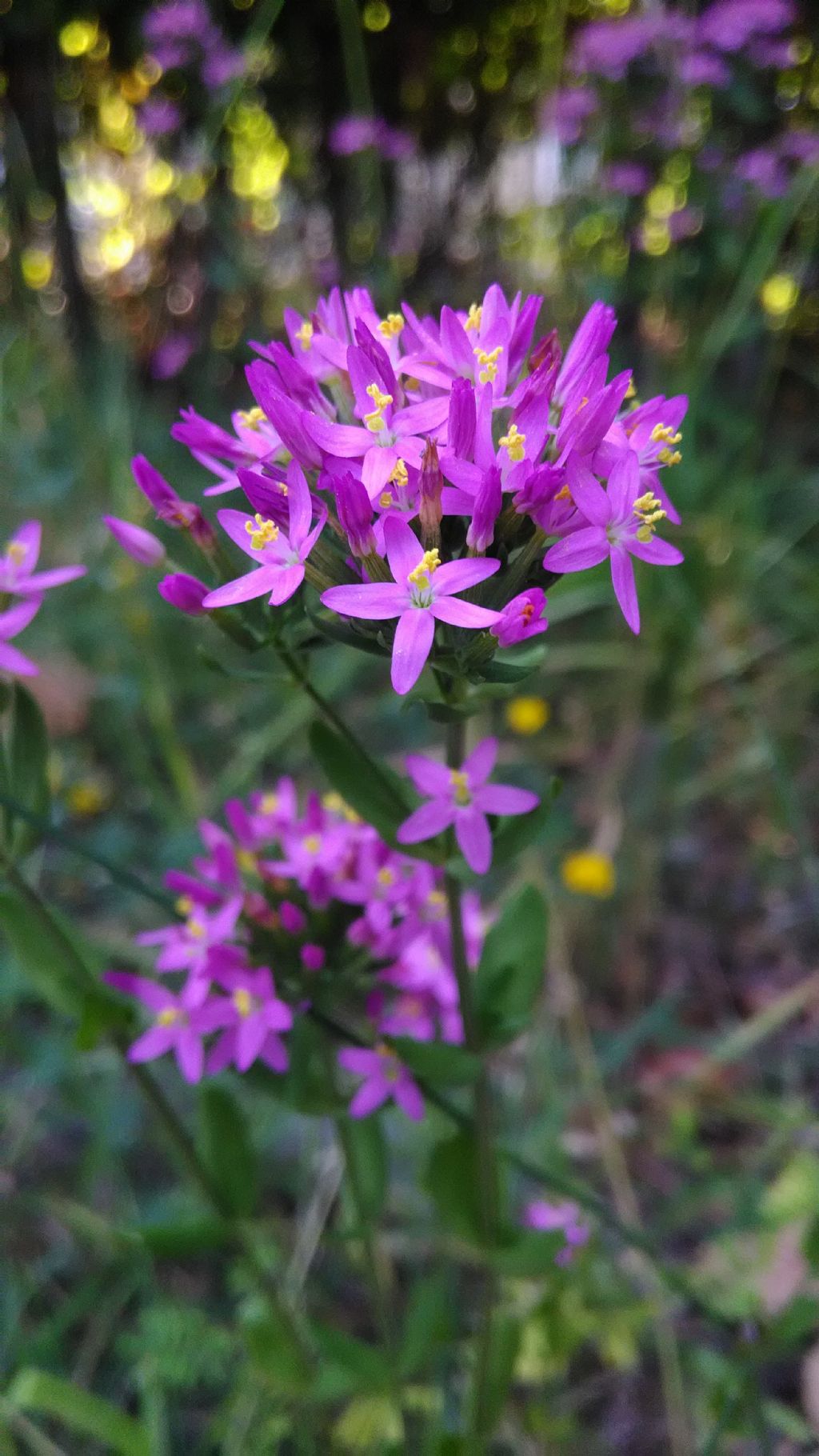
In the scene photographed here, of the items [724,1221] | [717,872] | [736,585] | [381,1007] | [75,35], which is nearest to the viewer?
[381,1007]

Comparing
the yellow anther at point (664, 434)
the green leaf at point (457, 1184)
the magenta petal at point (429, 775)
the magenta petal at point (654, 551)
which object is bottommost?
the green leaf at point (457, 1184)

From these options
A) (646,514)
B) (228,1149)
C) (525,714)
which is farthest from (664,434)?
(525,714)

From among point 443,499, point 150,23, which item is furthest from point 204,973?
point 150,23

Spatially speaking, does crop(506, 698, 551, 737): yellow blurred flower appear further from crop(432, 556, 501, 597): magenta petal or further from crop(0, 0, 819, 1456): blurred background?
crop(432, 556, 501, 597): magenta petal

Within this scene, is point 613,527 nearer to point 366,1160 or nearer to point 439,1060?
point 439,1060

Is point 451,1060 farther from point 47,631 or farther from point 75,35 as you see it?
point 75,35

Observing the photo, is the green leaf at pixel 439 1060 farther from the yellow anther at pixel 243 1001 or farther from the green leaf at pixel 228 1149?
the green leaf at pixel 228 1149

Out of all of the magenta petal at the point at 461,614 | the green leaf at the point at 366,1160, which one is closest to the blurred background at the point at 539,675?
the green leaf at the point at 366,1160
